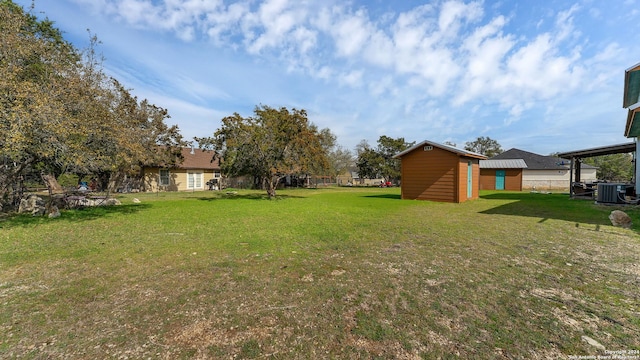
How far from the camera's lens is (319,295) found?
10.5 feet

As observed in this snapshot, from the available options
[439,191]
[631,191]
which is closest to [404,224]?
[439,191]

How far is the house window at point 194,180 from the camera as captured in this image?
2522cm

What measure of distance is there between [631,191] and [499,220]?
383 inches

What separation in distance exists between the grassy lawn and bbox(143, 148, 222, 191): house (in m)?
18.5

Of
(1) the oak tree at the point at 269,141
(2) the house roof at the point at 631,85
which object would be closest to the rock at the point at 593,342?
(2) the house roof at the point at 631,85

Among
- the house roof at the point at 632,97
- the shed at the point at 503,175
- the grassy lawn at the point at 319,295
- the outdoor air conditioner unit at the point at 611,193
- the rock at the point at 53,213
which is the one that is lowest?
the grassy lawn at the point at 319,295

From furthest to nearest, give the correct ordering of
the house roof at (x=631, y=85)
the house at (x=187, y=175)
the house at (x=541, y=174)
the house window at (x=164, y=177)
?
the house at (x=541, y=174)
the house window at (x=164, y=177)
the house at (x=187, y=175)
the house roof at (x=631, y=85)

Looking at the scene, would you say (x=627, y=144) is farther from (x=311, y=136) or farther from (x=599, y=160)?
(x=599, y=160)

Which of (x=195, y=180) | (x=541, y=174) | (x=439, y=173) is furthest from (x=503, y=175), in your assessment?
(x=195, y=180)

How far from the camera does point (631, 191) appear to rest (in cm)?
1216

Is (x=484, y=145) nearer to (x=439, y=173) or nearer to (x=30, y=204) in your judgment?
(x=439, y=173)

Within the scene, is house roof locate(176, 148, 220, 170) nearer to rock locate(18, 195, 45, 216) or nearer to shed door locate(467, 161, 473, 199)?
rock locate(18, 195, 45, 216)

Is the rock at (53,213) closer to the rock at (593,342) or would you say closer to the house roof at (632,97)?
the rock at (593,342)

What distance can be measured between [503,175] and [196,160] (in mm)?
29946
